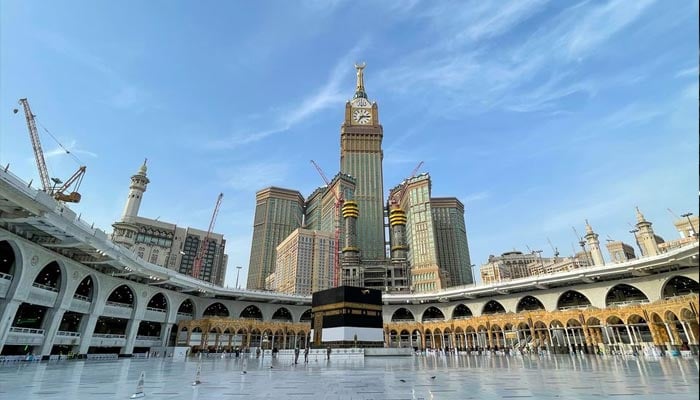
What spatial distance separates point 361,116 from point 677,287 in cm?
13340

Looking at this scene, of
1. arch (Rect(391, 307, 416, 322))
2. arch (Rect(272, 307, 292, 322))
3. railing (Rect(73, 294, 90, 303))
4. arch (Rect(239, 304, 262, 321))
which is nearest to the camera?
railing (Rect(73, 294, 90, 303))

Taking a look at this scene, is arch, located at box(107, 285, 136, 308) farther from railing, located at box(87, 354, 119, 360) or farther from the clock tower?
the clock tower

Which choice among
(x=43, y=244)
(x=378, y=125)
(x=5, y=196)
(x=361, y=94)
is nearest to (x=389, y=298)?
(x=43, y=244)

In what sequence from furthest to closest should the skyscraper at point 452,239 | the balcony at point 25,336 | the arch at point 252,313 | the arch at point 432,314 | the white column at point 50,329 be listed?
the skyscraper at point 452,239
the arch at point 432,314
the arch at point 252,313
the white column at point 50,329
the balcony at point 25,336

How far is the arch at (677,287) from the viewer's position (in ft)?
128

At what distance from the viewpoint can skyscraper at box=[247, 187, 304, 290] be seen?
515 feet

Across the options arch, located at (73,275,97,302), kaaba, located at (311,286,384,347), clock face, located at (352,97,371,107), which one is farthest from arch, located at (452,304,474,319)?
clock face, located at (352,97,371,107)

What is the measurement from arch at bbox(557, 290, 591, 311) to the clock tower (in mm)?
86230

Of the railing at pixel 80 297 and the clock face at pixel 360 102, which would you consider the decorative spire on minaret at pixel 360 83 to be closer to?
the clock face at pixel 360 102

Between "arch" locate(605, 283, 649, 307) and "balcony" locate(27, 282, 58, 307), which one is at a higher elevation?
"arch" locate(605, 283, 649, 307)

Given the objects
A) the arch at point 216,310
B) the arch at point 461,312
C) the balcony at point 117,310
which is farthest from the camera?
the arch at point 461,312

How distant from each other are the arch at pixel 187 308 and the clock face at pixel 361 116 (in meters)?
119

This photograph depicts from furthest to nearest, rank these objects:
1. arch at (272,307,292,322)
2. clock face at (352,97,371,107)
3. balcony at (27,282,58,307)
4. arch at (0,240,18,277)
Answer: clock face at (352,97,371,107) → arch at (272,307,292,322) → balcony at (27,282,58,307) → arch at (0,240,18,277)

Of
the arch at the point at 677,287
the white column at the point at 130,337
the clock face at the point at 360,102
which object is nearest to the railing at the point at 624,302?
the arch at the point at 677,287
